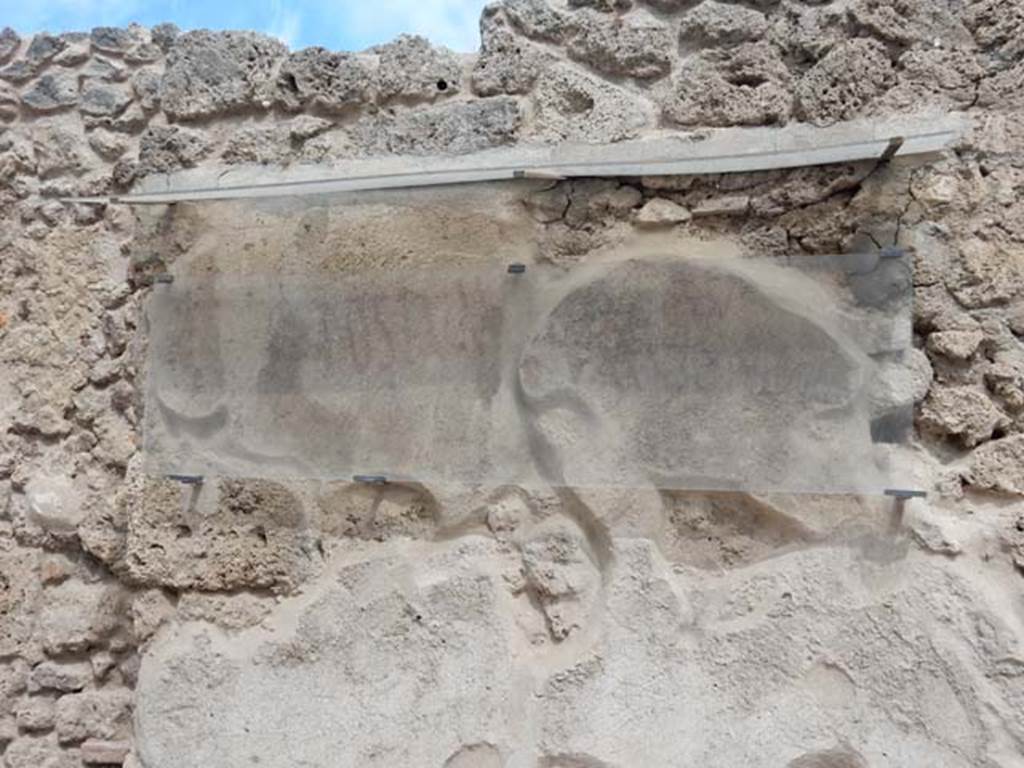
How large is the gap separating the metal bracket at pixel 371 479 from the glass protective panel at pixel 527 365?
0.05 feet

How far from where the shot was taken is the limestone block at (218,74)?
227 cm

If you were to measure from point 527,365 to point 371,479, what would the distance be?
388 mm

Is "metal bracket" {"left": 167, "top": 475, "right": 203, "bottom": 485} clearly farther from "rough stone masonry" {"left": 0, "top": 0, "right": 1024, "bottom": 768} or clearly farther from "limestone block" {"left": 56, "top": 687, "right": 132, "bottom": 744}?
"limestone block" {"left": 56, "top": 687, "right": 132, "bottom": 744}

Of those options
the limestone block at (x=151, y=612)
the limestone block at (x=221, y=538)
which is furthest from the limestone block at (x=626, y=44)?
the limestone block at (x=151, y=612)

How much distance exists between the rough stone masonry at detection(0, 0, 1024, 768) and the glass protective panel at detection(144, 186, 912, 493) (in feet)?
0.17

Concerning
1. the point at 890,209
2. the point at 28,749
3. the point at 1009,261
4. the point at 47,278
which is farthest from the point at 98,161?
the point at 1009,261

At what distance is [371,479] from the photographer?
204cm

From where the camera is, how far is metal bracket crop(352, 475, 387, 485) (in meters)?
2.03

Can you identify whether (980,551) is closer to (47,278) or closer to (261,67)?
(261,67)

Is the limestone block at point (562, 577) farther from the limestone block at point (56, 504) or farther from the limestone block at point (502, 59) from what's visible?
the limestone block at point (56, 504)

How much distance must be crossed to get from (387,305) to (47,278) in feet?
3.12

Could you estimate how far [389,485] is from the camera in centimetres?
205

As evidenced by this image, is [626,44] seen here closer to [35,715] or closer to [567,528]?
[567,528]

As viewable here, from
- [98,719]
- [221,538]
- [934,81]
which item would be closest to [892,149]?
[934,81]
